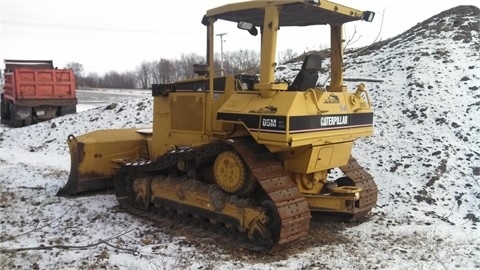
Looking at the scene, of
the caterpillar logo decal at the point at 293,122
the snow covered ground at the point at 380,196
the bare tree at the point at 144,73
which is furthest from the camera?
the bare tree at the point at 144,73

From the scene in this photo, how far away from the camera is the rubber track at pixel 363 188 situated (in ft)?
22.5

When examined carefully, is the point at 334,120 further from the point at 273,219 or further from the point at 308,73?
the point at 273,219

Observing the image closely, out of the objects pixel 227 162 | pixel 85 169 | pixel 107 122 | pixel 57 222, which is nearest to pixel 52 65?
pixel 107 122

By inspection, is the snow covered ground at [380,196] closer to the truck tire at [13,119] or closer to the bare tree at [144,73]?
the truck tire at [13,119]

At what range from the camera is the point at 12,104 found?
19.0 m

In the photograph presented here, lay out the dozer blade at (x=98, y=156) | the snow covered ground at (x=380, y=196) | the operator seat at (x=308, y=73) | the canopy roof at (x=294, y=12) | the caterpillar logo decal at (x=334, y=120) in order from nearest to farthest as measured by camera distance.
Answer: the snow covered ground at (x=380, y=196), the canopy roof at (x=294, y=12), the caterpillar logo decal at (x=334, y=120), the operator seat at (x=308, y=73), the dozer blade at (x=98, y=156)

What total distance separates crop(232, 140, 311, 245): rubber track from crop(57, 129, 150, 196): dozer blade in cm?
327

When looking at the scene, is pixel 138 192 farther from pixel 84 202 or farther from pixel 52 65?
pixel 52 65

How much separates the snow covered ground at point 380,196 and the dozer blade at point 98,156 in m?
0.31

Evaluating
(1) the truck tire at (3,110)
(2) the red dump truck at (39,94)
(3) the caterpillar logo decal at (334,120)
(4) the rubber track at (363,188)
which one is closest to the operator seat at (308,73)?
(3) the caterpillar logo decal at (334,120)

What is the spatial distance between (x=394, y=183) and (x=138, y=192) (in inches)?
176

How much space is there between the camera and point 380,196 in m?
8.27

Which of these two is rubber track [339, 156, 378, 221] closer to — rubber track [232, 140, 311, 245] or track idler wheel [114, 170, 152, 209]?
rubber track [232, 140, 311, 245]

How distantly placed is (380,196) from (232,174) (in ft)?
11.1
